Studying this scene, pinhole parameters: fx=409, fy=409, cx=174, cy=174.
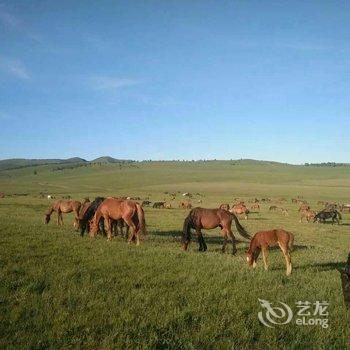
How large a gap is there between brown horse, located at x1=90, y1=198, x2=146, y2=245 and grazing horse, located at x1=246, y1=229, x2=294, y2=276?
499cm

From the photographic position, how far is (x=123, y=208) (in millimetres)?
17125

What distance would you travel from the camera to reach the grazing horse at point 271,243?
12630 mm

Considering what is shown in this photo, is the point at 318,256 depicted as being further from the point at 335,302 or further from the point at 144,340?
the point at 144,340

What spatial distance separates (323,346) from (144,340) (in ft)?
11.3

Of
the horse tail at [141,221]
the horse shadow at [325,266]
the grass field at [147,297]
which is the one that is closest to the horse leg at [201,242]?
the grass field at [147,297]

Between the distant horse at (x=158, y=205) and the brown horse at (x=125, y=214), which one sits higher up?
the brown horse at (x=125, y=214)

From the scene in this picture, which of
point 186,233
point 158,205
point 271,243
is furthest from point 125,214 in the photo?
point 158,205

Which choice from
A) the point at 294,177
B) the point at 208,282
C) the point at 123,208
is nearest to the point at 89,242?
the point at 123,208

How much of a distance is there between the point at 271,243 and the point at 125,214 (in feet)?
21.5

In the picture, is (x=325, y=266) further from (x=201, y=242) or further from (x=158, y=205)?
(x=158, y=205)

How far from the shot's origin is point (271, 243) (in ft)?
42.4

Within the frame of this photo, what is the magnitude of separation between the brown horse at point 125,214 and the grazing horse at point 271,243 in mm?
4994

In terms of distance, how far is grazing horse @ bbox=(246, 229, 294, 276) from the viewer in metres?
12.6

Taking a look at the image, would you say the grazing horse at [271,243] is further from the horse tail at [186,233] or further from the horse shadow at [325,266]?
the horse tail at [186,233]
